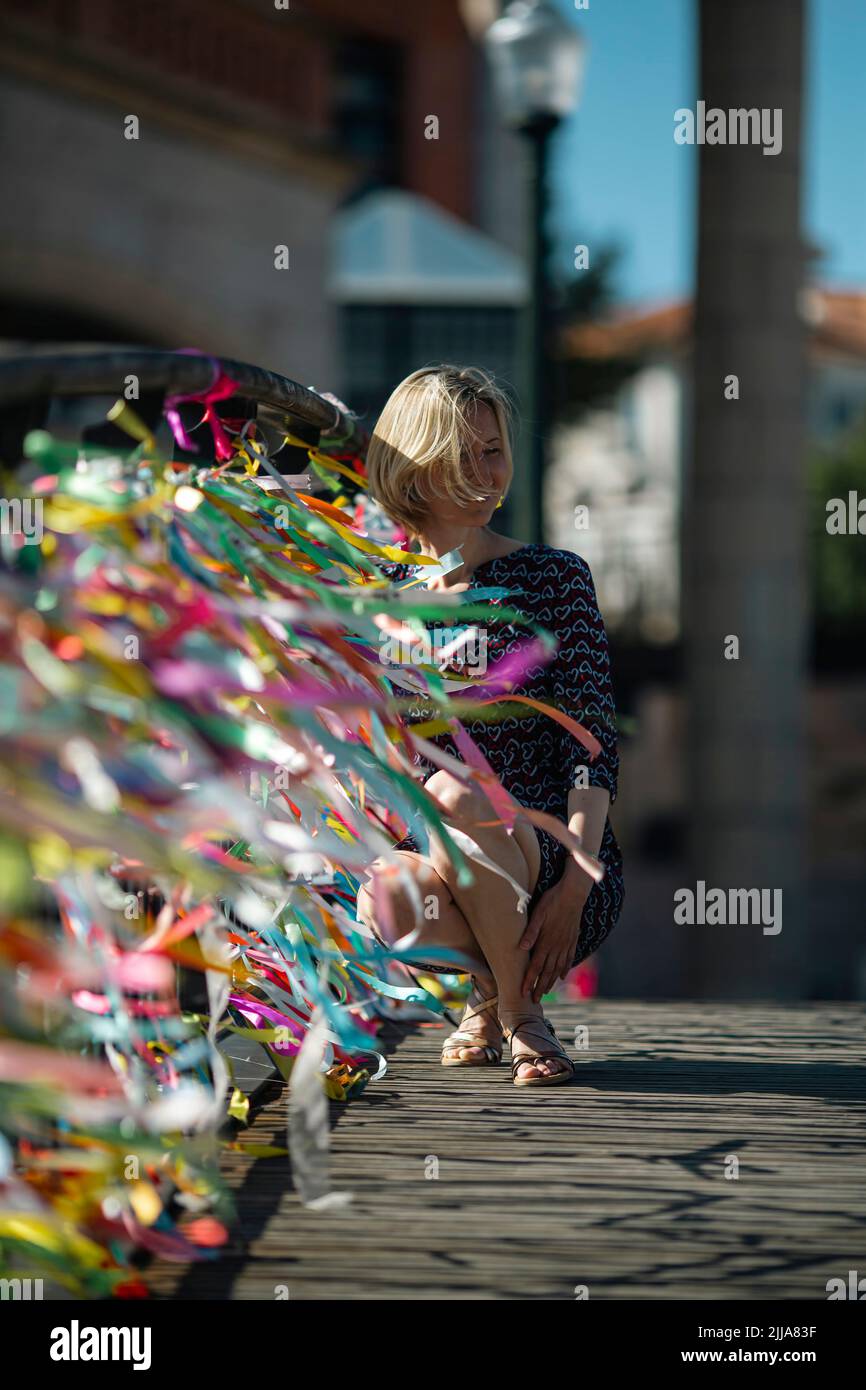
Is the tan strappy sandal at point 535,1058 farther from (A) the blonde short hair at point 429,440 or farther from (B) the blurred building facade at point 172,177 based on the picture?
(B) the blurred building facade at point 172,177

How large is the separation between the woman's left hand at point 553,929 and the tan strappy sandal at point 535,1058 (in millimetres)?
53

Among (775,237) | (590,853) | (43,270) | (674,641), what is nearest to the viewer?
(590,853)

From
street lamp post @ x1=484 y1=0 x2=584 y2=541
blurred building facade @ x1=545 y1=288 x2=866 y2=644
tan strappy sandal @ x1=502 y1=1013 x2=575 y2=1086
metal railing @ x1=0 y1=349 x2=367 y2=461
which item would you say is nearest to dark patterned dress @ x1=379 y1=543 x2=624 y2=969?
tan strappy sandal @ x1=502 y1=1013 x2=575 y2=1086

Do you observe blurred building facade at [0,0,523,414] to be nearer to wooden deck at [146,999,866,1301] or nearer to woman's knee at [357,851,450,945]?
woman's knee at [357,851,450,945]

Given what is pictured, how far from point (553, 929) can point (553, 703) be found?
38cm

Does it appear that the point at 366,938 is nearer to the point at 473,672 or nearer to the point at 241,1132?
the point at 241,1132

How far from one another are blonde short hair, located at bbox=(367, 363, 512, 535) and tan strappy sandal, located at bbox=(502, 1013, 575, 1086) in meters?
0.88

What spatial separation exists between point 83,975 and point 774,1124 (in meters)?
1.34

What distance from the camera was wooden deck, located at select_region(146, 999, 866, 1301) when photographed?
73.0 inches

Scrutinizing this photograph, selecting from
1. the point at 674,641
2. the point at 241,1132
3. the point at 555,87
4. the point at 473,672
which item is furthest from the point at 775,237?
the point at 674,641

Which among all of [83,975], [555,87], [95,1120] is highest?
[555,87]
